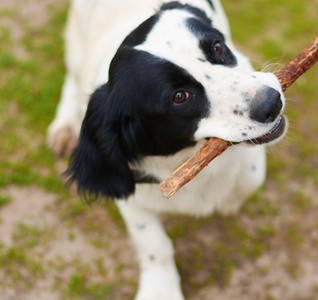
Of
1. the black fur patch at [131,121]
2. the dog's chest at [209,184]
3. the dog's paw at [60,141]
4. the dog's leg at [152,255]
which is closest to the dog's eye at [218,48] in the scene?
the black fur patch at [131,121]

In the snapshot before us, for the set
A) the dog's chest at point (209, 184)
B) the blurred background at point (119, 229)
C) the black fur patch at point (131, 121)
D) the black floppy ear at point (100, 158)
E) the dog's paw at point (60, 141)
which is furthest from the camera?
the dog's paw at point (60, 141)

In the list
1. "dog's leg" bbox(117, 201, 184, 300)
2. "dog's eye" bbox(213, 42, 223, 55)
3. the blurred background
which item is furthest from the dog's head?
the blurred background

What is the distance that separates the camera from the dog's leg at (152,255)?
2750mm

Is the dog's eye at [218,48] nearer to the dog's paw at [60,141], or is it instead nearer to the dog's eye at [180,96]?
the dog's eye at [180,96]

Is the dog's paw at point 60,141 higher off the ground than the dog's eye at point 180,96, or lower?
lower

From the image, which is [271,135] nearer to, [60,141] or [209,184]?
[209,184]

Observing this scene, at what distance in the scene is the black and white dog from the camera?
197 cm

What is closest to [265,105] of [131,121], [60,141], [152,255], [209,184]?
[131,121]

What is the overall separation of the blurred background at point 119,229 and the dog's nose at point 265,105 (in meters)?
0.73

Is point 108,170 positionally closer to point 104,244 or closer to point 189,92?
point 189,92

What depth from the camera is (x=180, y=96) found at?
203 centimetres

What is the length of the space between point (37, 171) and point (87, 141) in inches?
56.4

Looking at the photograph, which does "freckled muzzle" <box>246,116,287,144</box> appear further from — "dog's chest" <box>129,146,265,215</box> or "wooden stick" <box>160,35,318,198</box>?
"dog's chest" <box>129,146,265,215</box>

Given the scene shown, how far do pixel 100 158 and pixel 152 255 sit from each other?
805 mm
